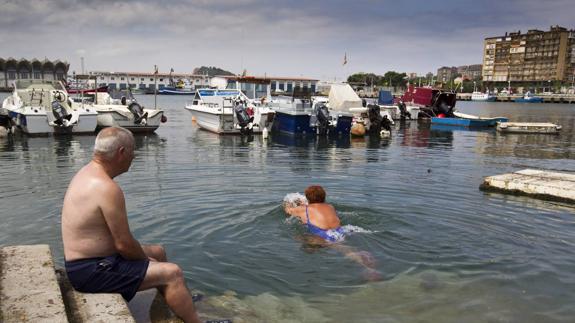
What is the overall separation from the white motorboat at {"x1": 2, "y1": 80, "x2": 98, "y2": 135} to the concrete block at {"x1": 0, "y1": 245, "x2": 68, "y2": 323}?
22.7 metres

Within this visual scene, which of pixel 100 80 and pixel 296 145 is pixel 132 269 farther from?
pixel 100 80

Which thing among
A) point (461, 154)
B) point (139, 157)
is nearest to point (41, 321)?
point (139, 157)

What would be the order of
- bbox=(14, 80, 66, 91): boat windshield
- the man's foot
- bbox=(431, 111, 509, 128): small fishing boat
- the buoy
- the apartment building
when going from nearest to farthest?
the man's foot < bbox=(14, 80, 66, 91): boat windshield < the buoy < bbox=(431, 111, 509, 128): small fishing boat < the apartment building

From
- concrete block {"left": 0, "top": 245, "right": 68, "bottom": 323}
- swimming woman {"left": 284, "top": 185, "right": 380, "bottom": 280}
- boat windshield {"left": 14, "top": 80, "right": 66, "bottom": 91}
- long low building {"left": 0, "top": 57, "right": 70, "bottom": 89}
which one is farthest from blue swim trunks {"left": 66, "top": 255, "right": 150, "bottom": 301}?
long low building {"left": 0, "top": 57, "right": 70, "bottom": 89}

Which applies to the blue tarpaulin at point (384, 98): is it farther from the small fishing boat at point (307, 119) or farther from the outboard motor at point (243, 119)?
the outboard motor at point (243, 119)

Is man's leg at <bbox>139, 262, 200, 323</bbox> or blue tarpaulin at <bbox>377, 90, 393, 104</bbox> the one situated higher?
blue tarpaulin at <bbox>377, 90, 393, 104</bbox>

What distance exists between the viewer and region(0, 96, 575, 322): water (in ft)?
19.7

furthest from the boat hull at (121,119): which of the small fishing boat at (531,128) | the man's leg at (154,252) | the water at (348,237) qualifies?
the small fishing boat at (531,128)

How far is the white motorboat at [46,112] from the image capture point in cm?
2508

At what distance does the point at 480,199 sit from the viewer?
11.6 metres

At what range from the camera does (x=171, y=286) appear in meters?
4.25

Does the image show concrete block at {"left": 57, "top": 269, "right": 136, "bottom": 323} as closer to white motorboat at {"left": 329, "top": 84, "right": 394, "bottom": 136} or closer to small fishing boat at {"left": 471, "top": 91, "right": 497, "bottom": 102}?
white motorboat at {"left": 329, "top": 84, "right": 394, "bottom": 136}

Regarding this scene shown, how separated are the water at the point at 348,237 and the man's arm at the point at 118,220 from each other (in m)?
1.89

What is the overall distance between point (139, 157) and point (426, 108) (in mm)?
35240
